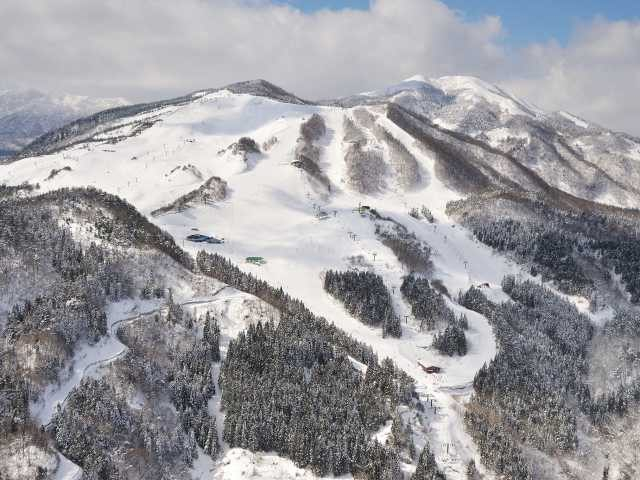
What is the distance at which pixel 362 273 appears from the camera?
246 feet

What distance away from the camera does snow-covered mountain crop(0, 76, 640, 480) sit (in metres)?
45.2

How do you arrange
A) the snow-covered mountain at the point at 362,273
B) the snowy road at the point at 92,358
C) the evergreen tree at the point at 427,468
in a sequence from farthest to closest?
the snow-covered mountain at the point at 362,273, the evergreen tree at the point at 427,468, the snowy road at the point at 92,358

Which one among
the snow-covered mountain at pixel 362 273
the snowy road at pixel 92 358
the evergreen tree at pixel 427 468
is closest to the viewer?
the snowy road at pixel 92 358

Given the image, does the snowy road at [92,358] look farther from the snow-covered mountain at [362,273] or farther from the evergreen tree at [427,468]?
the evergreen tree at [427,468]

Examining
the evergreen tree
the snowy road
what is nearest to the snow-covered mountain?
the snowy road

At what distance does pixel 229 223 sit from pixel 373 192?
42.6m

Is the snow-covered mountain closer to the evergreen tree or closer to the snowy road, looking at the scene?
the snowy road

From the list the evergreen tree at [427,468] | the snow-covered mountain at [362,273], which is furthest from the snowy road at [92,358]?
the evergreen tree at [427,468]

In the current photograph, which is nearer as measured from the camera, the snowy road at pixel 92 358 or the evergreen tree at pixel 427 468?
the snowy road at pixel 92 358

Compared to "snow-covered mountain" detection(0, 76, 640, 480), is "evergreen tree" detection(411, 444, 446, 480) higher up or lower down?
lower down

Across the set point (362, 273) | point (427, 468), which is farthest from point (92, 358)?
point (362, 273)

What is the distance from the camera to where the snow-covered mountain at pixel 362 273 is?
148 feet

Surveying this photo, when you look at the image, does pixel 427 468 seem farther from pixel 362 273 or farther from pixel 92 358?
pixel 362 273

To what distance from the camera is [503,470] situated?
147 ft
